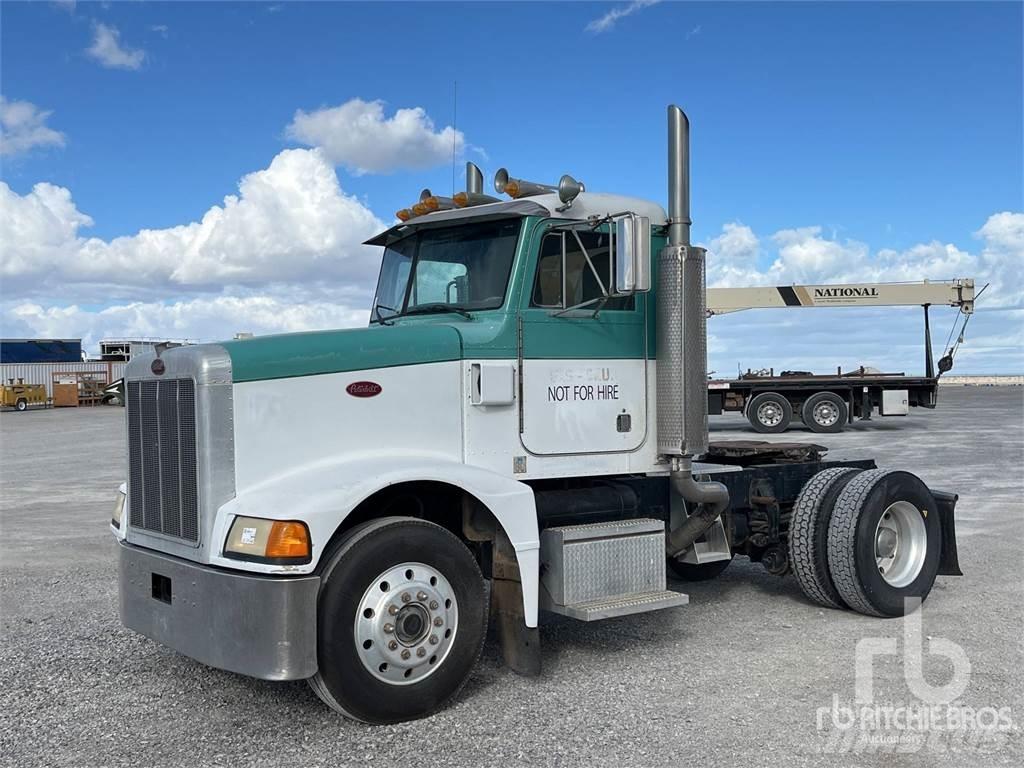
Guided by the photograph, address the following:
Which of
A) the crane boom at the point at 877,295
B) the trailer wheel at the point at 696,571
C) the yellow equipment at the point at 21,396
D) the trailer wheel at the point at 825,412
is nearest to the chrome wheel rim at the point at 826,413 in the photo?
the trailer wheel at the point at 825,412

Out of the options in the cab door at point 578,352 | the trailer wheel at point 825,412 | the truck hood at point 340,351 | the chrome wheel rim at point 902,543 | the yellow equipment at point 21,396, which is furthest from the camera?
the yellow equipment at point 21,396

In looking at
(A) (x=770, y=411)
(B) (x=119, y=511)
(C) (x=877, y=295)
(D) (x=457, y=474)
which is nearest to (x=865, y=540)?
(D) (x=457, y=474)

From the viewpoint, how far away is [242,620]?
446cm

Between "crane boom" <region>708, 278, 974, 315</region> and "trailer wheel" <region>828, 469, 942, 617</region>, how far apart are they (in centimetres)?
1953

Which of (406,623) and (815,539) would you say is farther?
(815,539)

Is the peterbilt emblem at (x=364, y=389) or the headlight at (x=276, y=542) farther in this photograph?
the peterbilt emblem at (x=364, y=389)

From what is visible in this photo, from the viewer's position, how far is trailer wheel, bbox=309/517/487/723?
453 cm

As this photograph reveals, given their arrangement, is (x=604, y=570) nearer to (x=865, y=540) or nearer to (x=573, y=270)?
(x=573, y=270)

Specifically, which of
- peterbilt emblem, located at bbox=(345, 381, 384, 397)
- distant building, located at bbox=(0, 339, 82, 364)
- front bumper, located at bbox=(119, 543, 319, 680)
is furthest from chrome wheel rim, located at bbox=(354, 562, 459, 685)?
distant building, located at bbox=(0, 339, 82, 364)

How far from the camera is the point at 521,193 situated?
5793 millimetres

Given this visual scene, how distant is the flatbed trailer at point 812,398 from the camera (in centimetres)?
2484

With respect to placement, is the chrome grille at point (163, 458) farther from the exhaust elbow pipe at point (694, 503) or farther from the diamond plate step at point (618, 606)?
the exhaust elbow pipe at point (694, 503)

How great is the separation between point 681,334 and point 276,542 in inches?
111

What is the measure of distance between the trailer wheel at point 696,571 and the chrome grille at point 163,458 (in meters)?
4.29
